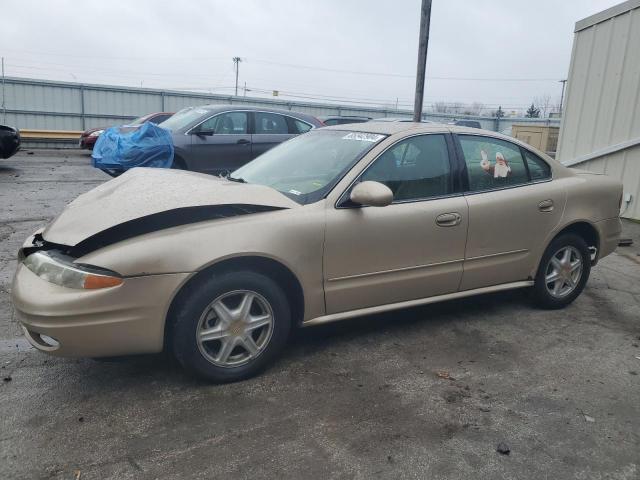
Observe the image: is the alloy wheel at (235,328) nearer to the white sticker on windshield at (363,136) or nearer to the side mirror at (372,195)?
the side mirror at (372,195)

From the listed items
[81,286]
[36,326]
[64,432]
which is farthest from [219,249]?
[64,432]

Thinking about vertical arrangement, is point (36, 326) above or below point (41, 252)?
below

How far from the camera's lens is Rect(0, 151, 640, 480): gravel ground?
255 centimetres

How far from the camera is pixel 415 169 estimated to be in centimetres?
392

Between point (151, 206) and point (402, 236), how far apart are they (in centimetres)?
163

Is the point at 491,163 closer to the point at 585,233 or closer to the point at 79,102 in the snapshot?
the point at 585,233

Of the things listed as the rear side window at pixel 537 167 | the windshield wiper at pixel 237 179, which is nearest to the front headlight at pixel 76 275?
the windshield wiper at pixel 237 179

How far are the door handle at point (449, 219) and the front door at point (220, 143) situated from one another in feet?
19.1

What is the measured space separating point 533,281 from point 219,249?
2.76 meters

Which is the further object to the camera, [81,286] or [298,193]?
[298,193]

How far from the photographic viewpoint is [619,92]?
8648 mm

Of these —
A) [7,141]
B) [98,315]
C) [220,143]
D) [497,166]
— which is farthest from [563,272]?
[7,141]

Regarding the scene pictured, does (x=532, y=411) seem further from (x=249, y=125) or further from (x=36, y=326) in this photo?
(x=249, y=125)

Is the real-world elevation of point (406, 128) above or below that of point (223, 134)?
above
